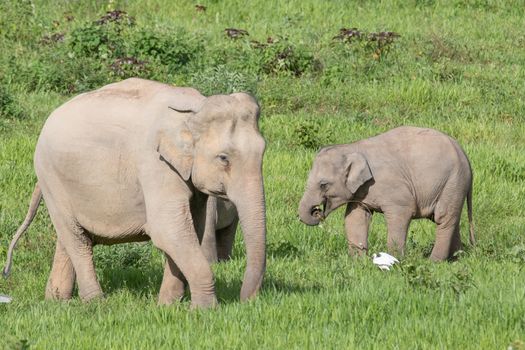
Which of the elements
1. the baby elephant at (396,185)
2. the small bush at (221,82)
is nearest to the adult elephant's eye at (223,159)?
the baby elephant at (396,185)

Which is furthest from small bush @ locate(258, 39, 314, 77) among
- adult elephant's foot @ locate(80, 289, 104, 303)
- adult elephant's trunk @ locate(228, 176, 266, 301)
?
Answer: adult elephant's trunk @ locate(228, 176, 266, 301)

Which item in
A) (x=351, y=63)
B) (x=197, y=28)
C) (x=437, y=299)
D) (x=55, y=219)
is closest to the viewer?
(x=437, y=299)

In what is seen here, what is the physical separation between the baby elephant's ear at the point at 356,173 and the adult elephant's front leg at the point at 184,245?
327 centimetres

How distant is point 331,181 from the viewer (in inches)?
460

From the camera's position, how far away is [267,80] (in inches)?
718

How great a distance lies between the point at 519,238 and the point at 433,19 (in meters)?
10.9

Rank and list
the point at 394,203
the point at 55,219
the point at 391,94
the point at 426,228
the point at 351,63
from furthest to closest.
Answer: the point at 351,63 → the point at 391,94 → the point at 426,228 → the point at 394,203 → the point at 55,219

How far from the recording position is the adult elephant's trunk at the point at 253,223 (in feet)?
26.0

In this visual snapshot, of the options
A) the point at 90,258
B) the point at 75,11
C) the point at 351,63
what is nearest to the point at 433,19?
the point at 351,63

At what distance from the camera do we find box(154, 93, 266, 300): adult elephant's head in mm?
7961

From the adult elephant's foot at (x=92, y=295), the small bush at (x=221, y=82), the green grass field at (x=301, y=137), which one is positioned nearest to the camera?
the green grass field at (x=301, y=137)

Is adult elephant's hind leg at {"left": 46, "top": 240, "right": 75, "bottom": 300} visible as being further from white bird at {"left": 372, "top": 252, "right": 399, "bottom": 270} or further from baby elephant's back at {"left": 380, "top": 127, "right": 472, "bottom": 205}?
baby elephant's back at {"left": 380, "top": 127, "right": 472, "bottom": 205}

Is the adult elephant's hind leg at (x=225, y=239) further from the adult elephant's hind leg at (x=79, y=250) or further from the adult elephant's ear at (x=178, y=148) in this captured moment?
the adult elephant's ear at (x=178, y=148)

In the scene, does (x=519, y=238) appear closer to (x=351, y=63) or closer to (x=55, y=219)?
(x=55, y=219)
